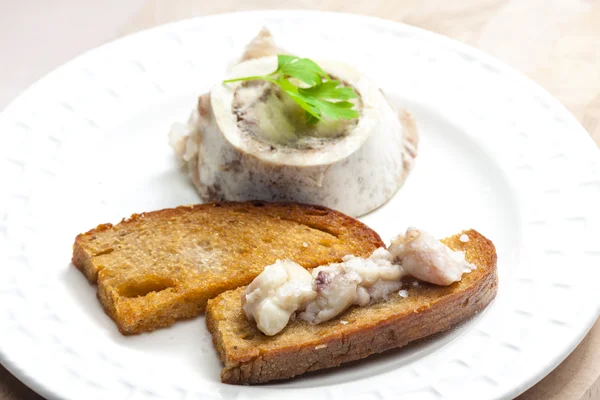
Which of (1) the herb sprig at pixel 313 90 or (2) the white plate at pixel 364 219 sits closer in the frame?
(2) the white plate at pixel 364 219

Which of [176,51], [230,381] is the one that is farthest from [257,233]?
[176,51]

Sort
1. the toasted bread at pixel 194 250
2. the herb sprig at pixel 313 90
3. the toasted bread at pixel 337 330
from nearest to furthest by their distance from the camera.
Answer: the toasted bread at pixel 337 330
the toasted bread at pixel 194 250
the herb sprig at pixel 313 90

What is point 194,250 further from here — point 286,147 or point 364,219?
point 364,219

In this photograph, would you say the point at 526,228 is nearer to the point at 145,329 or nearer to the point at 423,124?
the point at 423,124

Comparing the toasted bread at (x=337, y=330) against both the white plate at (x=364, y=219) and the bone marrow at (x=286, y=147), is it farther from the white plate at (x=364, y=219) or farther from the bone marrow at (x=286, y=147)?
the bone marrow at (x=286, y=147)

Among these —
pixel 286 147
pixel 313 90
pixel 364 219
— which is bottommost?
pixel 364 219

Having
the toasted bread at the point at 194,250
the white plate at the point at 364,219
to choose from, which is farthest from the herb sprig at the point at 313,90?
the white plate at the point at 364,219

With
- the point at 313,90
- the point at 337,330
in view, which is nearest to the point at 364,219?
the point at 313,90
